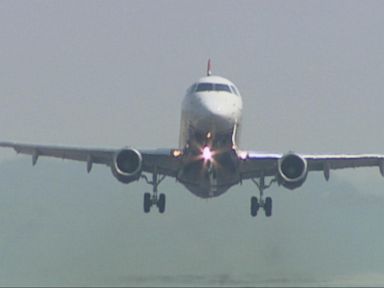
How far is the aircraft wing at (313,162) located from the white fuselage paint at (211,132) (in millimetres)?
1300

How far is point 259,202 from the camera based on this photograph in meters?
57.1

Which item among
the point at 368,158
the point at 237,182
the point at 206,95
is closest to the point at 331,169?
the point at 368,158

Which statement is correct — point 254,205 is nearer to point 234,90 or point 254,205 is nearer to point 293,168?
point 293,168

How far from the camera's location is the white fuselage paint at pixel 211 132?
49.5m

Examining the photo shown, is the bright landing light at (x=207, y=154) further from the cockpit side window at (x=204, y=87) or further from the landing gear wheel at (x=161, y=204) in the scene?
the landing gear wheel at (x=161, y=204)

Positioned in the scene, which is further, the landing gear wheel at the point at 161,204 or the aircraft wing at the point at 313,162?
the landing gear wheel at the point at 161,204

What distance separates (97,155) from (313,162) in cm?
1020

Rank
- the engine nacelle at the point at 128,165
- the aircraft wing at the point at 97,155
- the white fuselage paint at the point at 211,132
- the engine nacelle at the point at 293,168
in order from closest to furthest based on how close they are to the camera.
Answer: the white fuselage paint at the point at 211,132
the engine nacelle at the point at 128,165
the engine nacelle at the point at 293,168
the aircraft wing at the point at 97,155

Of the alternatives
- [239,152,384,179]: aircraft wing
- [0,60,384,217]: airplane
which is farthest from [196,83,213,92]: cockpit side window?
[239,152,384,179]: aircraft wing

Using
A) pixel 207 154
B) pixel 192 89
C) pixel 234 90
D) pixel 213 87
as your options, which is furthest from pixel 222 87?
pixel 207 154

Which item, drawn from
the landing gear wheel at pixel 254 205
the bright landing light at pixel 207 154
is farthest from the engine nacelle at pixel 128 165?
the landing gear wheel at pixel 254 205

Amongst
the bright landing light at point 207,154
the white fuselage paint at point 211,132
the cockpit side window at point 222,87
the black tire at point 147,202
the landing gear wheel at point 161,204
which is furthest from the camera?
the landing gear wheel at point 161,204

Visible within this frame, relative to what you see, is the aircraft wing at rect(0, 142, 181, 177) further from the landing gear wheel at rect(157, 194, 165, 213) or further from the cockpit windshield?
the cockpit windshield

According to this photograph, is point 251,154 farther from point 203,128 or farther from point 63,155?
point 63,155
